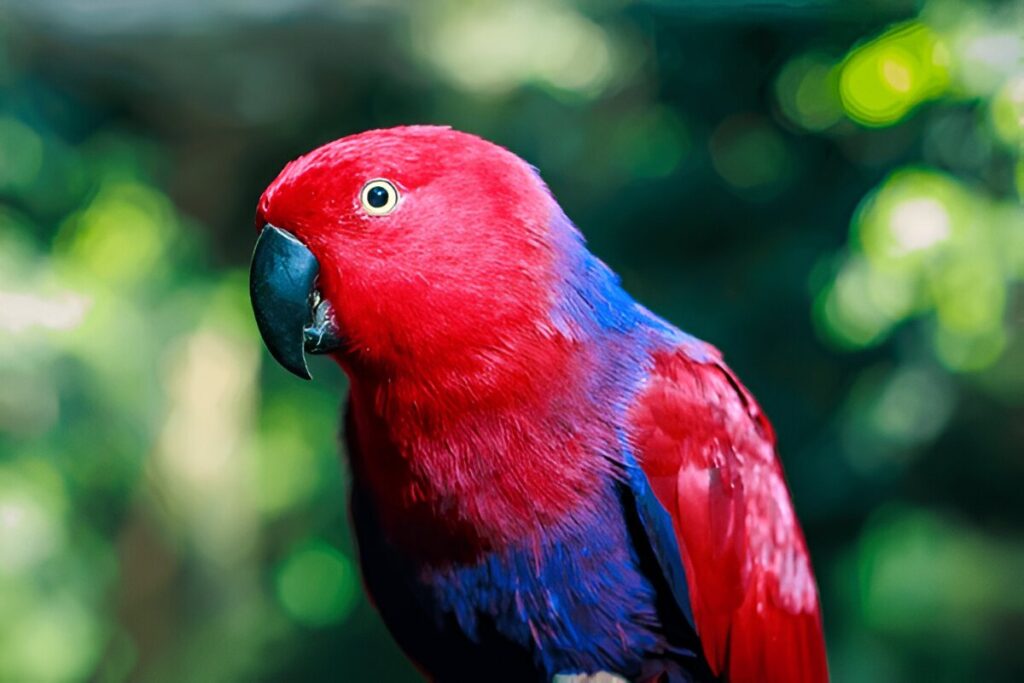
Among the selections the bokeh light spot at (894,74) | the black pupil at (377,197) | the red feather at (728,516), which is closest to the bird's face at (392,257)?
the black pupil at (377,197)

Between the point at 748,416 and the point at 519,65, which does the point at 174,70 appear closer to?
the point at 519,65

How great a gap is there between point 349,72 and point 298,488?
1.30 meters

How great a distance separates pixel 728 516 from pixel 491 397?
375 mm

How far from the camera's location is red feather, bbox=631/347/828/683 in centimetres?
124

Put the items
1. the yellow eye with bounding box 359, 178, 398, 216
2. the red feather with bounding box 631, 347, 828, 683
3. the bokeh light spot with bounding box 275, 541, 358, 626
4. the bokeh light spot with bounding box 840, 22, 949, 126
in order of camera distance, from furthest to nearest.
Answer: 1. the bokeh light spot with bounding box 275, 541, 358, 626
2. the bokeh light spot with bounding box 840, 22, 949, 126
3. the red feather with bounding box 631, 347, 828, 683
4. the yellow eye with bounding box 359, 178, 398, 216

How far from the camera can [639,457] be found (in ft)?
3.96

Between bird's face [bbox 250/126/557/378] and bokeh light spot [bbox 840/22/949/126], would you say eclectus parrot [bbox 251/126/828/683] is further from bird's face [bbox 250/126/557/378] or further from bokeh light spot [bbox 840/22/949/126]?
bokeh light spot [bbox 840/22/949/126]

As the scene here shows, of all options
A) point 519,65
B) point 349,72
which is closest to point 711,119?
point 519,65

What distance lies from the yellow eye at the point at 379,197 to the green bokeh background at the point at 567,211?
5.06ft

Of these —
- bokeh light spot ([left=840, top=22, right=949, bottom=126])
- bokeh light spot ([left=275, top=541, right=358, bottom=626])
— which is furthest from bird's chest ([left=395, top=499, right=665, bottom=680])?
bokeh light spot ([left=275, top=541, right=358, bottom=626])

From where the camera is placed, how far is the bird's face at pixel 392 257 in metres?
1.13

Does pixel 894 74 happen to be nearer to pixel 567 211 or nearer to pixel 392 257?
pixel 567 211

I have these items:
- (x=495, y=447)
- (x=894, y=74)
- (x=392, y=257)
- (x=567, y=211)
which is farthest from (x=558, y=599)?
(x=567, y=211)

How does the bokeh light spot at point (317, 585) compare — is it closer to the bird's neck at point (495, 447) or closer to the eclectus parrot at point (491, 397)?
the eclectus parrot at point (491, 397)
